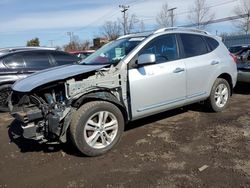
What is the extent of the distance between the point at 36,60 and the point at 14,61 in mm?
589

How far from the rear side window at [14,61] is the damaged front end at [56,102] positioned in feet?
11.1

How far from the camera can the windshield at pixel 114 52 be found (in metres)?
5.60

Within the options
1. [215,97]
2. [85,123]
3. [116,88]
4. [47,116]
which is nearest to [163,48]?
[116,88]

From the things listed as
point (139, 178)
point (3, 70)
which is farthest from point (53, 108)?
point (3, 70)

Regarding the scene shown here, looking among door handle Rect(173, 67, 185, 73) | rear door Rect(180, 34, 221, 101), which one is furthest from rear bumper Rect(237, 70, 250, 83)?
door handle Rect(173, 67, 185, 73)

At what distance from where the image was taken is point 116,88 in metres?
5.15

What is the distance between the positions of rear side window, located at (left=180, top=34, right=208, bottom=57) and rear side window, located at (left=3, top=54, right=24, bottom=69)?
4.24m

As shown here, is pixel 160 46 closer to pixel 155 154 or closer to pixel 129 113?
pixel 129 113

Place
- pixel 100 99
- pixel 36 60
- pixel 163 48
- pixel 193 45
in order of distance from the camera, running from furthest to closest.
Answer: pixel 36 60 < pixel 193 45 < pixel 163 48 < pixel 100 99

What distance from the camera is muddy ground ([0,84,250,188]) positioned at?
4039mm

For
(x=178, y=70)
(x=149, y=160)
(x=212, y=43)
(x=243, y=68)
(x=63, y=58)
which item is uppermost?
(x=212, y=43)

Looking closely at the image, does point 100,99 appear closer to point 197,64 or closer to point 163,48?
point 163,48

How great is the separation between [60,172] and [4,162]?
3.35 ft

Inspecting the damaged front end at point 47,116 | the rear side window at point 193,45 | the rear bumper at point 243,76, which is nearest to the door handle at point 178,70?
the rear side window at point 193,45
